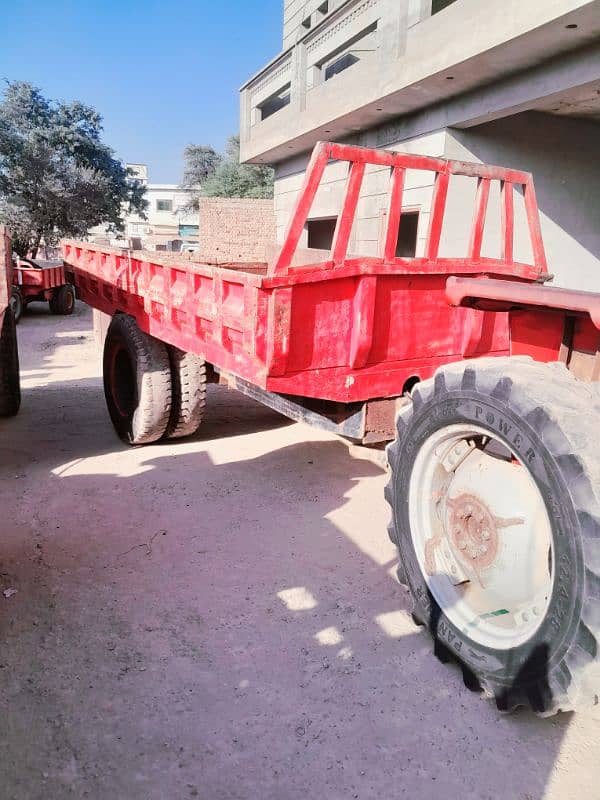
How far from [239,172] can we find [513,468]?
122 feet

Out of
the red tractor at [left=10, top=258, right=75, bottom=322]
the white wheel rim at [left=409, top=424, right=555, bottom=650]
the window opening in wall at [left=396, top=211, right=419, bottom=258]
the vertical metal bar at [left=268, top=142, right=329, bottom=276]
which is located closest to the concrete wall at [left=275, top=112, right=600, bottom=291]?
the window opening in wall at [left=396, top=211, right=419, bottom=258]

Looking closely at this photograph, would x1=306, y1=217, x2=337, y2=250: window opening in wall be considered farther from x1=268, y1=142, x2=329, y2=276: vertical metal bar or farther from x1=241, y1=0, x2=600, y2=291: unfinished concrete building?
x1=268, y1=142, x2=329, y2=276: vertical metal bar

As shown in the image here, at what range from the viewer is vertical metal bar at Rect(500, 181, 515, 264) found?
3.97 meters

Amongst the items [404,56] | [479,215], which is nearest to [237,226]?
[404,56]

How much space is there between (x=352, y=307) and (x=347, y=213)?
50 centimetres

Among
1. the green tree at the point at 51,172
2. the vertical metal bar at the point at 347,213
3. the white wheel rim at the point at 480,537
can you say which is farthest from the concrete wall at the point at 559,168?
the green tree at the point at 51,172

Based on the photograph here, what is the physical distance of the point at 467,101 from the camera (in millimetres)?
8484

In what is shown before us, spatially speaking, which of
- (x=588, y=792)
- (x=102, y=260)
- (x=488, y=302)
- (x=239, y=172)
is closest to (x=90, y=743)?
(x=588, y=792)

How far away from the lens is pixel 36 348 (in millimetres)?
11633

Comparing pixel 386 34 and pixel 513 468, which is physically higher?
pixel 386 34

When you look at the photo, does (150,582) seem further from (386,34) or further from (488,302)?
A: (386,34)

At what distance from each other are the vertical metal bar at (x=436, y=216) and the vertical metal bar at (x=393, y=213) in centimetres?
25

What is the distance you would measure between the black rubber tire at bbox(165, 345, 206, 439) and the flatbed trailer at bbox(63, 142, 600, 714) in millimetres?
755

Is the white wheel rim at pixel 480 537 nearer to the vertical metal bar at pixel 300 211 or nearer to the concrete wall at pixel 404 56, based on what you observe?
the vertical metal bar at pixel 300 211
